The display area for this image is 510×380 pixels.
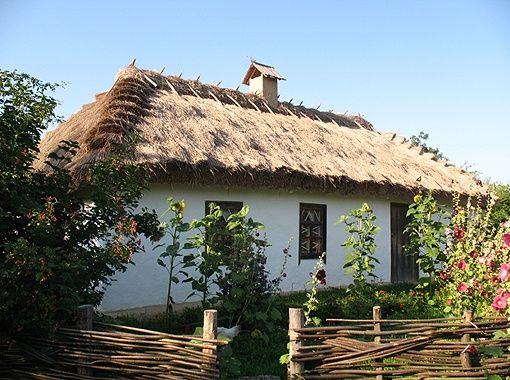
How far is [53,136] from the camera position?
10.6 meters

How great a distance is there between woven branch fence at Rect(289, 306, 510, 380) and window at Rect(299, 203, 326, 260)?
5842 mm

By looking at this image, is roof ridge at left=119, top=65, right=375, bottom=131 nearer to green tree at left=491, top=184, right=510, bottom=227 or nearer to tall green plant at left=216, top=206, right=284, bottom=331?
green tree at left=491, top=184, right=510, bottom=227

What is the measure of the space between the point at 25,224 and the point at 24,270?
645 millimetres

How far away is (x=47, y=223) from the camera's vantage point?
343 cm

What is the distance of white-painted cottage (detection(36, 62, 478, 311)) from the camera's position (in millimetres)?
7359

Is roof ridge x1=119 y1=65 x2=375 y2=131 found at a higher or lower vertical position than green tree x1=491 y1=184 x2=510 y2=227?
higher

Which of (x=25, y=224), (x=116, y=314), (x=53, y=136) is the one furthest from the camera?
(x=53, y=136)

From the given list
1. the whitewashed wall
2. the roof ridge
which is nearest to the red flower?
the whitewashed wall

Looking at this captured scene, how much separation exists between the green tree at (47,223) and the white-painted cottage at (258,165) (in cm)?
256

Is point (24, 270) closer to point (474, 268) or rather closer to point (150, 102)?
point (474, 268)

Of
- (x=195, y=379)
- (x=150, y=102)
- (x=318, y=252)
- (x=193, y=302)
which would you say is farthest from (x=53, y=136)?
(x=195, y=379)

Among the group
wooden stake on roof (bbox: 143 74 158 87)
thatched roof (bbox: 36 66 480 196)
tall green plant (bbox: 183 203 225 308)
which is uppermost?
wooden stake on roof (bbox: 143 74 158 87)

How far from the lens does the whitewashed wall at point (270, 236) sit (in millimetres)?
7207

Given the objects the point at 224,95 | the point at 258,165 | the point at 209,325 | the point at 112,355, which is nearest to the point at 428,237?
the point at 258,165
